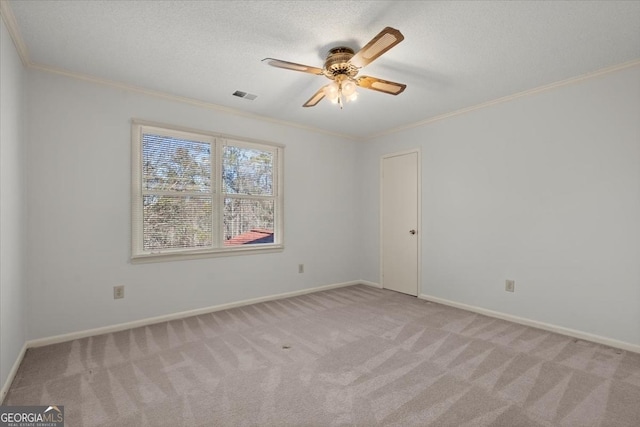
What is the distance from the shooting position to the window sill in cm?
327

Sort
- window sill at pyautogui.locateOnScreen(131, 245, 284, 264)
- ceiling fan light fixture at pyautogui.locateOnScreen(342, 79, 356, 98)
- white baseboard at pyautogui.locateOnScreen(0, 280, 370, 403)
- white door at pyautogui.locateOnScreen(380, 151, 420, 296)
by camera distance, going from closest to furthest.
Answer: white baseboard at pyautogui.locateOnScreen(0, 280, 370, 403) → ceiling fan light fixture at pyautogui.locateOnScreen(342, 79, 356, 98) → window sill at pyautogui.locateOnScreen(131, 245, 284, 264) → white door at pyautogui.locateOnScreen(380, 151, 420, 296)

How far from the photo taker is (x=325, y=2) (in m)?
1.94

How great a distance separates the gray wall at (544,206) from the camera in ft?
9.00

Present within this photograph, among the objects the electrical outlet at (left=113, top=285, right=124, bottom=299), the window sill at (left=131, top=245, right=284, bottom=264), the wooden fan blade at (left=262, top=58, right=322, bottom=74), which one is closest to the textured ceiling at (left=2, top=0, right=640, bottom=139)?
the wooden fan blade at (left=262, top=58, right=322, bottom=74)

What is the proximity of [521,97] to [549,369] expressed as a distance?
2.68m

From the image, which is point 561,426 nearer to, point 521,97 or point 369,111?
point 521,97

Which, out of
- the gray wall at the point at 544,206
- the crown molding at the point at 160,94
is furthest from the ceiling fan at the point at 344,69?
the gray wall at the point at 544,206

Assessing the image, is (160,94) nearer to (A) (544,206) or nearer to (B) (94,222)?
(B) (94,222)

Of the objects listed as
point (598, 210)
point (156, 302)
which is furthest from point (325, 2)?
point (156, 302)

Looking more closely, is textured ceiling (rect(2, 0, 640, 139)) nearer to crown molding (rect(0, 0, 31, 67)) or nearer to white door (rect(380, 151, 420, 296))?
crown molding (rect(0, 0, 31, 67))

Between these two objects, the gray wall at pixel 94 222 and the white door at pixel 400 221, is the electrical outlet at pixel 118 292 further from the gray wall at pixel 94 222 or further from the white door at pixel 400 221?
the white door at pixel 400 221

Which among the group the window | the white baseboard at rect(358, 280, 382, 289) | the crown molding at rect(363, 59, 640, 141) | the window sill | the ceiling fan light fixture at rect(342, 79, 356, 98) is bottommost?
the white baseboard at rect(358, 280, 382, 289)

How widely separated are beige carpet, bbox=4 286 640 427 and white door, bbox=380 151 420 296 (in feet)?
4.21

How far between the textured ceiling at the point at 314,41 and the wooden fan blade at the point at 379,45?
23 centimetres
